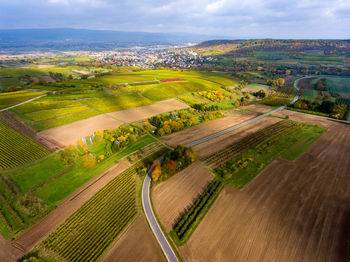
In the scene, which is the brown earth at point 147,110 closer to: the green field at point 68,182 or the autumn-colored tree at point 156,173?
the green field at point 68,182

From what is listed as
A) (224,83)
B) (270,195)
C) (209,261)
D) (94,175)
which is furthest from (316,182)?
(224,83)

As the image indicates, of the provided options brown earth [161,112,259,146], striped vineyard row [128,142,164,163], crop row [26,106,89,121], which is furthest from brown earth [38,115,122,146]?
brown earth [161,112,259,146]

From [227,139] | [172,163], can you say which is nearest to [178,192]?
[172,163]

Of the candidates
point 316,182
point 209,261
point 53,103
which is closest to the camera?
point 209,261

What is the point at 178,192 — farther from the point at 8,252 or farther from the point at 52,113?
the point at 52,113

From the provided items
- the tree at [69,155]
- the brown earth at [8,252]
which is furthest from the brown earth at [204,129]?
the brown earth at [8,252]

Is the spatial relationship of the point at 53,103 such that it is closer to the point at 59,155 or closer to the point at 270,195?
the point at 59,155

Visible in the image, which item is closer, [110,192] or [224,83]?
[110,192]
